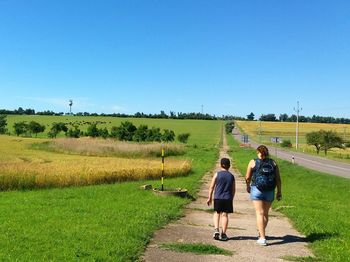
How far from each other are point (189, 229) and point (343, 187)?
51.7 feet

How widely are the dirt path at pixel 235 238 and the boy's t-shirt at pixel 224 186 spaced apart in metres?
0.87

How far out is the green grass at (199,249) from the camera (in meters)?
8.68

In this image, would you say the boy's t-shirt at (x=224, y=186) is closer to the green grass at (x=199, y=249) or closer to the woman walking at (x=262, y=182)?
the woman walking at (x=262, y=182)

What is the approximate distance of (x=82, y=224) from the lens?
10641 mm

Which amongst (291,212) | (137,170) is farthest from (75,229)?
(137,170)

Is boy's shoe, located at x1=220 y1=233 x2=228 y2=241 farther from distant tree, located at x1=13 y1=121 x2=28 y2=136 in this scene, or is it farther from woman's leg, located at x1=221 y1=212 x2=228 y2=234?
distant tree, located at x1=13 y1=121 x2=28 y2=136

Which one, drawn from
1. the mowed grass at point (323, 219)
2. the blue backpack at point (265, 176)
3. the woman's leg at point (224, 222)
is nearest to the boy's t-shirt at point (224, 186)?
the woman's leg at point (224, 222)

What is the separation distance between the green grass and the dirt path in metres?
0.17

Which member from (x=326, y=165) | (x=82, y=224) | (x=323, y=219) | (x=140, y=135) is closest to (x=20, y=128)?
(x=140, y=135)

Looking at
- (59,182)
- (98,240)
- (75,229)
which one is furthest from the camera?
(59,182)

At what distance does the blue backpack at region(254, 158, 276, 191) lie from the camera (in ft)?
31.6

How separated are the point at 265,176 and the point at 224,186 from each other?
943mm

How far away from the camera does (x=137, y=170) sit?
2500 cm

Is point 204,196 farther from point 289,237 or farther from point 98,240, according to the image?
point 98,240
